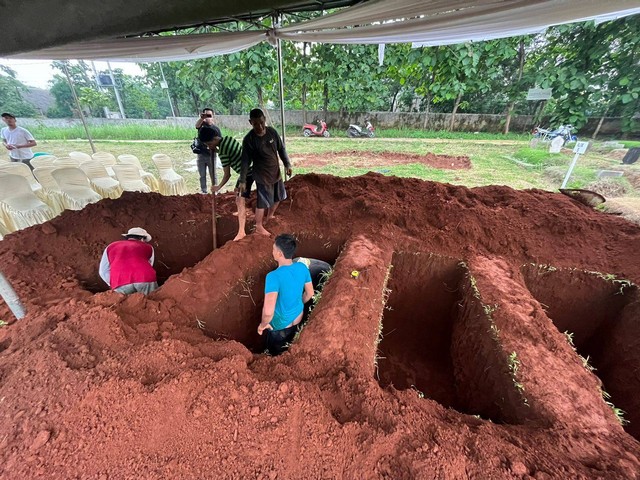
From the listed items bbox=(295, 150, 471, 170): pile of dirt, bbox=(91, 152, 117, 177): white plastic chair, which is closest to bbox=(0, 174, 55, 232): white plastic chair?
bbox=(91, 152, 117, 177): white plastic chair

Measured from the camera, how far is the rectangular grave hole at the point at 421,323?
134 inches

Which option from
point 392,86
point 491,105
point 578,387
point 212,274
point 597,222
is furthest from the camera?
point 392,86

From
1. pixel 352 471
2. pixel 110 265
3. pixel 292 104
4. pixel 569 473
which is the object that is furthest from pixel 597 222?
pixel 292 104

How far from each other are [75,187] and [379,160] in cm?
802

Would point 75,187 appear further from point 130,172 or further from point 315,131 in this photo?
point 315,131

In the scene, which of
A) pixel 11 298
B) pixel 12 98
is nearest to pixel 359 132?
pixel 11 298

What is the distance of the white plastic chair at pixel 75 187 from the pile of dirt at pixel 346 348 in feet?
3.21

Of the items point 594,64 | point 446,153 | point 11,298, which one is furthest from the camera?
point 446,153

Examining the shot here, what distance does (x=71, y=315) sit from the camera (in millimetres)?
2176

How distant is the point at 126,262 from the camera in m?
2.75

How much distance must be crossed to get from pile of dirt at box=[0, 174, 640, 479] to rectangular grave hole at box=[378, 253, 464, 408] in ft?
0.09

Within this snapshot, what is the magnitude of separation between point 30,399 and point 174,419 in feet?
2.76

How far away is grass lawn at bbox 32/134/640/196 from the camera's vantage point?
7246 mm

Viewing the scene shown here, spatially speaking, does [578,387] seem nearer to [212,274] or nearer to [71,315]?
[212,274]
